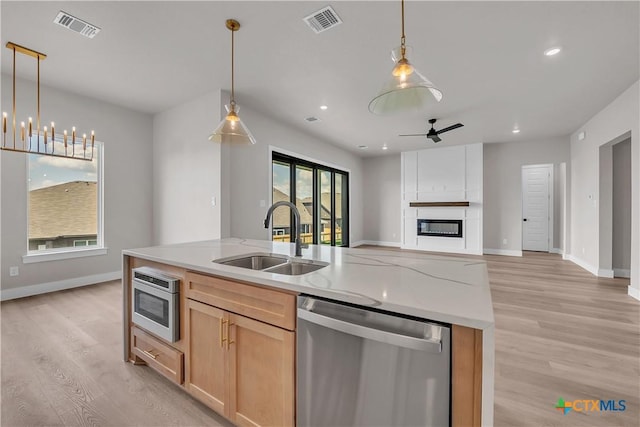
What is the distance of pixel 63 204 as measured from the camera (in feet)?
12.7

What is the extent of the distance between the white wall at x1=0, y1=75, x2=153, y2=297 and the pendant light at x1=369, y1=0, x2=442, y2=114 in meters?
4.36

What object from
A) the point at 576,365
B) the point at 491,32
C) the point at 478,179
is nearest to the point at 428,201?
the point at 478,179

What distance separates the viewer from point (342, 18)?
2309 mm

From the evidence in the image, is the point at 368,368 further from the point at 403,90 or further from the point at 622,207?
the point at 622,207

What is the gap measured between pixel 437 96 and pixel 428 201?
6138mm

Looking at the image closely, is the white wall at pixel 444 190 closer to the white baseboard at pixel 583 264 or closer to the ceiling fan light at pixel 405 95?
the white baseboard at pixel 583 264

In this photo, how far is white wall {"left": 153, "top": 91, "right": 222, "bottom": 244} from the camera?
3.83m

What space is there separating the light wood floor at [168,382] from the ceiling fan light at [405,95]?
181cm

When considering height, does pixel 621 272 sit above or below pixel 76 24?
below

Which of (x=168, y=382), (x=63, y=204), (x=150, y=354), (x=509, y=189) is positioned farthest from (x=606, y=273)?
(x=63, y=204)

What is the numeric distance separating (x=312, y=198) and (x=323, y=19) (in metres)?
4.03

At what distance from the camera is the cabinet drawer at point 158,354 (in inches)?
63.4

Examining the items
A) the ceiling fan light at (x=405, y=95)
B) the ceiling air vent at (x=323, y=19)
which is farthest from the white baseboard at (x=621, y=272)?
the ceiling air vent at (x=323, y=19)

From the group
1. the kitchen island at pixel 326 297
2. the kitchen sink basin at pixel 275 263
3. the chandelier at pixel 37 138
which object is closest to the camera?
the kitchen island at pixel 326 297
